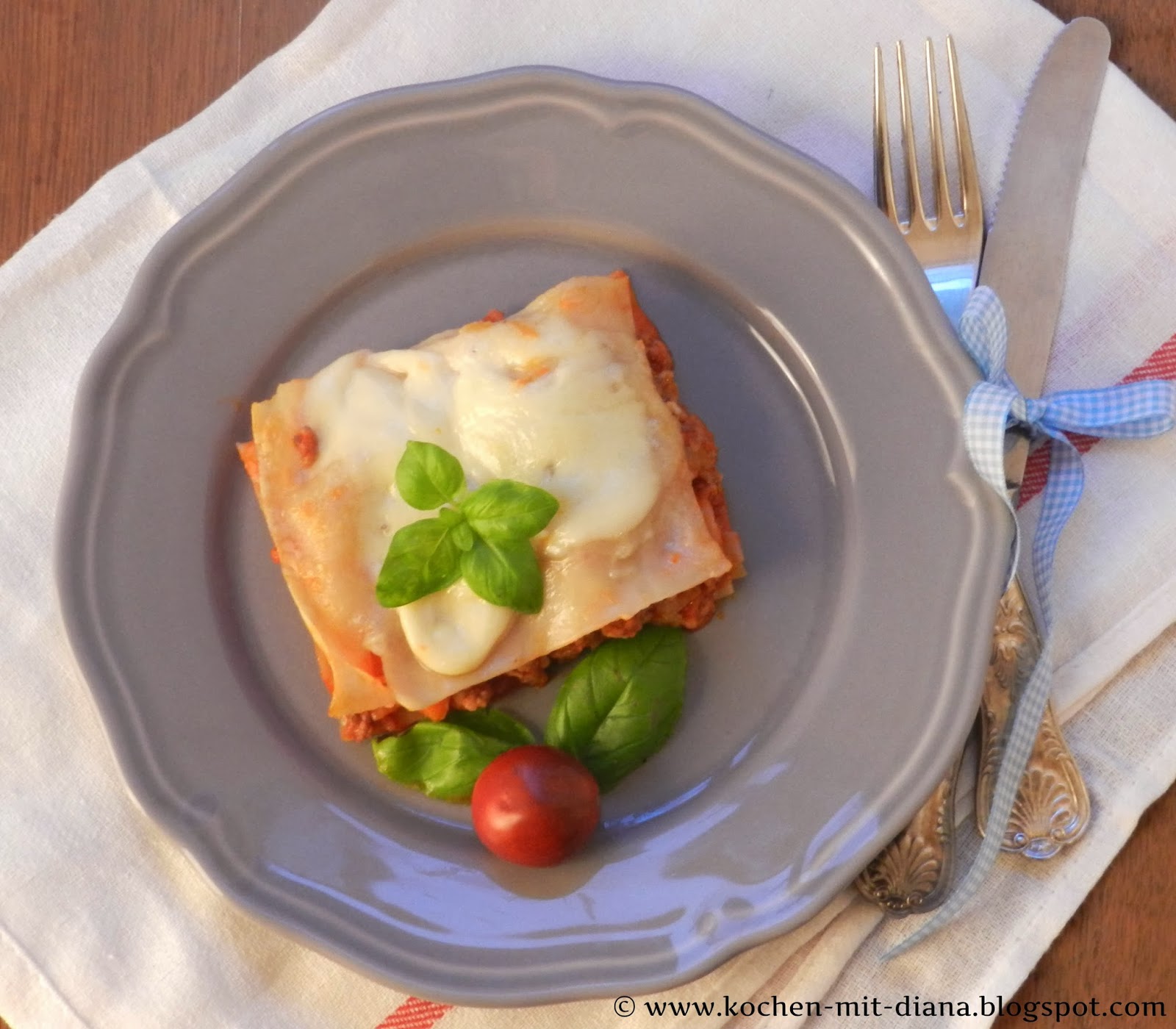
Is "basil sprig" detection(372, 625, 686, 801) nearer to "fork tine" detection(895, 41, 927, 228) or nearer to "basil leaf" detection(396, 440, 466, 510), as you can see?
"basil leaf" detection(396, 440, 466, 510)

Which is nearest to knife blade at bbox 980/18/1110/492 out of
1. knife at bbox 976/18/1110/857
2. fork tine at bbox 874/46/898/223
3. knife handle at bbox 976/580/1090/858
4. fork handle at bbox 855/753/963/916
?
knife at bbox 976/18/1110/857

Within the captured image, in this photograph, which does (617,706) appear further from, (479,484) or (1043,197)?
(1043,197)

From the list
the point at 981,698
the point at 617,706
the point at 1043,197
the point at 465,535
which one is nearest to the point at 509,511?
the point at 465,535

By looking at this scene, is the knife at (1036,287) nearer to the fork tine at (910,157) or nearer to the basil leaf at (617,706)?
the fork tine at (910,157)

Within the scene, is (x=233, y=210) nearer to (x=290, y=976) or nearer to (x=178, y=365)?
(x=178, y=365)

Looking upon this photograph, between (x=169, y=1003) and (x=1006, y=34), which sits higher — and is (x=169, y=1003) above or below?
below

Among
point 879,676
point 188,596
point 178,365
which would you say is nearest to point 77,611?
point 188,596
